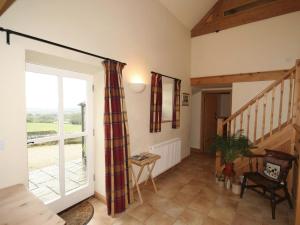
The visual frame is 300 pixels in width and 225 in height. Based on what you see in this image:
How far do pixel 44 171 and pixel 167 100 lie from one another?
2.73 m

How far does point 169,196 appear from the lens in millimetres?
2869

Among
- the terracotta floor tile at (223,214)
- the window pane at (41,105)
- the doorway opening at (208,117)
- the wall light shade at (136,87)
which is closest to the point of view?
the window pane at (41,105)

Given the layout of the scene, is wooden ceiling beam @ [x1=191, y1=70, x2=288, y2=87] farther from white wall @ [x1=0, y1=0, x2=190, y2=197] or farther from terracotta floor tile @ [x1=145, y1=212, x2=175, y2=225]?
terracotta floor tile @ [x1=145, y1=212, x2=175, y2=225]

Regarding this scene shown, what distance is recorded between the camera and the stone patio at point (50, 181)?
88.4 inches

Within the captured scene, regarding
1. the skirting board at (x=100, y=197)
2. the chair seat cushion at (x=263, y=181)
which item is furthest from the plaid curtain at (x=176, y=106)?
the skirting board at (x=100, y=197)

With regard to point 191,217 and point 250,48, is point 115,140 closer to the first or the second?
point 191,217

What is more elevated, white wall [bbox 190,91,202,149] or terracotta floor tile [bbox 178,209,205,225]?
white wall [bbox 190,91,202,149]

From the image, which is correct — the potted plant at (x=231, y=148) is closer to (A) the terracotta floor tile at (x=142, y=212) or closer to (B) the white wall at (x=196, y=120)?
(A) the terracotta floor tile at (x=142, y=212)

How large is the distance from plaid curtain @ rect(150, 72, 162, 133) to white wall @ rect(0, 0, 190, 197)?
99 mm

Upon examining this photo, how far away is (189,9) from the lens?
4.00 metres

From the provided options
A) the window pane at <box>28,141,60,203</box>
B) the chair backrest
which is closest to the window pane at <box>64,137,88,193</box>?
the window pane at <box>28,141,60,203</box>

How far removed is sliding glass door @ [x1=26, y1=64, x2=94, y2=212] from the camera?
2104 mm

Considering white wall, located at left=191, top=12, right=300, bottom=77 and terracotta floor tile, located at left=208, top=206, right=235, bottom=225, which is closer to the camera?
terracotta floor tile, located at left=208, top=206, right=235, bottom=225

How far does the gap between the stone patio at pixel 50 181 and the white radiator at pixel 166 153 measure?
1402 mm
